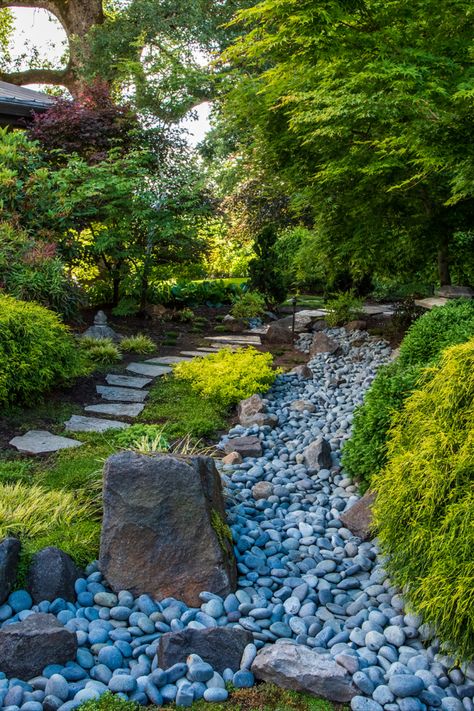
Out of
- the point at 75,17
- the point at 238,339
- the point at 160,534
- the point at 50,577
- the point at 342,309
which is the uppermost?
the point at 75,17

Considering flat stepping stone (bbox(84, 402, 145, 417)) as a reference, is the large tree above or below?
above

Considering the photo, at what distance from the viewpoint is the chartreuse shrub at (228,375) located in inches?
231

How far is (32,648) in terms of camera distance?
7.80 feet

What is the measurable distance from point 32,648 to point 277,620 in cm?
105

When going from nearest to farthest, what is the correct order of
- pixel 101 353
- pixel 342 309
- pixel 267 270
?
1. pixel 101 353
2. pixel 342 309
3. pixel 267 270

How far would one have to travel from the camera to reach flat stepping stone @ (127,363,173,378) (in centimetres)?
686

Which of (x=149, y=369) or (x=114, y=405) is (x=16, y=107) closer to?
(x=149, y=369)

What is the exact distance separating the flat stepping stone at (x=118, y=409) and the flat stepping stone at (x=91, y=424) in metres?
0.17

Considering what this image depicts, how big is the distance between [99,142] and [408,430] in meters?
→ 8.81

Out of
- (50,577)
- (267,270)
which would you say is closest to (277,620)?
(50,577)

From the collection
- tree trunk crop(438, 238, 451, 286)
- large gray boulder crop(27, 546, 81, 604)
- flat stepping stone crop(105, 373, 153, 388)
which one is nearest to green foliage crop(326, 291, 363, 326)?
tree trunk crop(438, 238, 451, 286)

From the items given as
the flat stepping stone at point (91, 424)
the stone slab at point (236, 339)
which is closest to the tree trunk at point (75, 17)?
the stone slab at point (236, 339)

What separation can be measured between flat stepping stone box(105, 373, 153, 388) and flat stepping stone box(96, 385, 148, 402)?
0.11 metres

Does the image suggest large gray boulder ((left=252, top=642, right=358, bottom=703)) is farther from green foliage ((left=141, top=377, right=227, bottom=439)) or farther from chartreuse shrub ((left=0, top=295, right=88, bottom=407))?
chartreuse shrub ((left=0, top=295, right=88, bottom=407))
